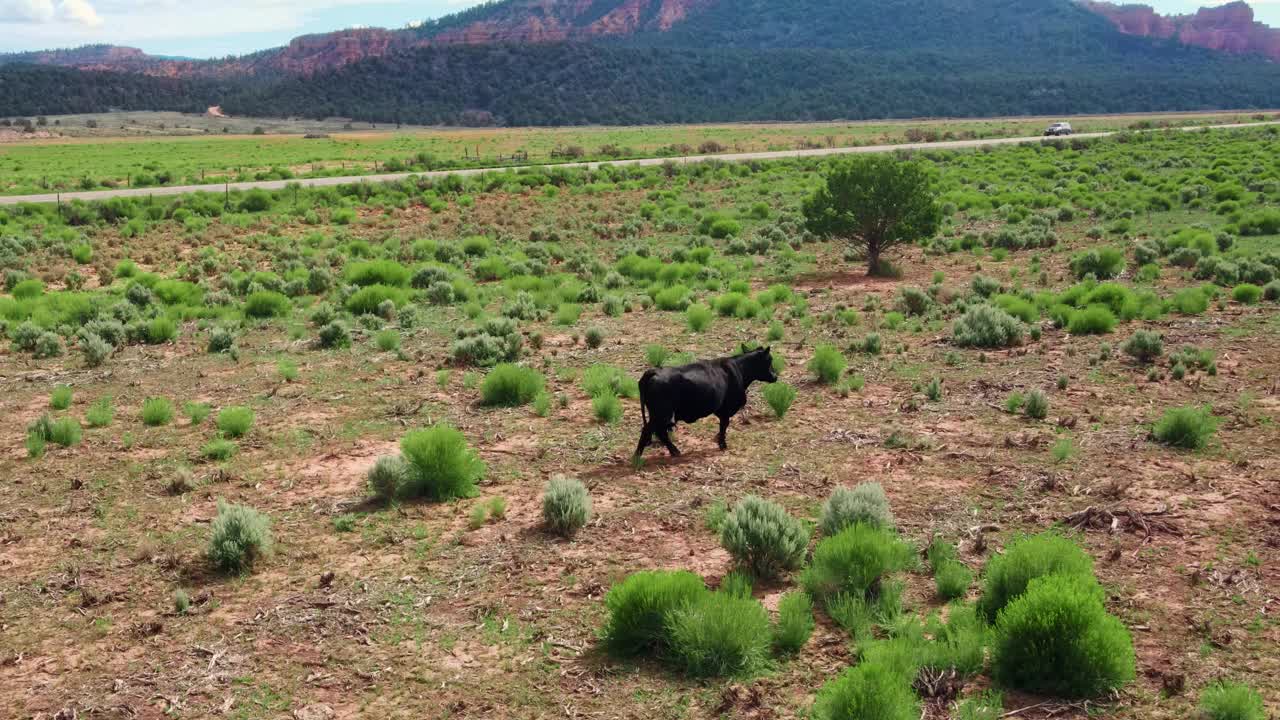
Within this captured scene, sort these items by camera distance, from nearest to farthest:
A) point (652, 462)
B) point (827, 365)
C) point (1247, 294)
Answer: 1. point (652, 462)
2. point (827, 365)
3. point (1247, 294)

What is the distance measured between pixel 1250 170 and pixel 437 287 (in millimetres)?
38161

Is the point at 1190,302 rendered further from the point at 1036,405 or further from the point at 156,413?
the point at 156,413

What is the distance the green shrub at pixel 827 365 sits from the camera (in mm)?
12969

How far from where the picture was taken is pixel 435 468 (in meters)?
9.12

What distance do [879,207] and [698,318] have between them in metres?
8.73

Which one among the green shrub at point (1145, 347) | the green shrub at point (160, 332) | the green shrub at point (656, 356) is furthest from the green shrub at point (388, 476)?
the green shrub at point (1145, 347)

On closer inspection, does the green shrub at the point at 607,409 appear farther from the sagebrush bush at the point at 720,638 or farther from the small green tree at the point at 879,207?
the small green tree at the point at 879,207

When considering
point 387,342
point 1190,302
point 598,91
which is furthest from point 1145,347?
point 598,91

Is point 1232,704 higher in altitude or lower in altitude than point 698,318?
lower

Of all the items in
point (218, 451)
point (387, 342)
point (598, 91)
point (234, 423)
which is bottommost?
point (218, 451)

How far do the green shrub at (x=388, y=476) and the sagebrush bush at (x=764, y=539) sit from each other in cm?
348

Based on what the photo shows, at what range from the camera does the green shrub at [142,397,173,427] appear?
1154cm

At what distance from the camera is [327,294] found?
21281mm

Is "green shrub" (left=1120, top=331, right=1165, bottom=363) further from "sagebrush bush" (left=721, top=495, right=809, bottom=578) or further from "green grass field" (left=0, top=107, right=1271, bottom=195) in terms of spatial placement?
"green grass field" (left=0, top=107, right=1271, bottom=195)
